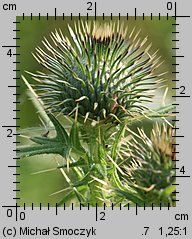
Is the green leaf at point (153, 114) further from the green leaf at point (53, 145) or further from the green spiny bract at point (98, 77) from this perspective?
the green leaf at point (53, 145)

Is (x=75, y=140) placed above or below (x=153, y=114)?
below

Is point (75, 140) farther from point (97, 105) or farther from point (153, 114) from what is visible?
point (153, 114)

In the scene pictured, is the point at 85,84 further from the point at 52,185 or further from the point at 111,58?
the point at 52,185

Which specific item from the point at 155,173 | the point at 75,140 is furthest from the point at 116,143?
the point at 155,173

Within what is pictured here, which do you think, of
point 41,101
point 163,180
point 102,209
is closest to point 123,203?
point 102,209

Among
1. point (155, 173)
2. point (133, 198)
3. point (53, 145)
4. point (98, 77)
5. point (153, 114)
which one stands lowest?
point (133, 198)

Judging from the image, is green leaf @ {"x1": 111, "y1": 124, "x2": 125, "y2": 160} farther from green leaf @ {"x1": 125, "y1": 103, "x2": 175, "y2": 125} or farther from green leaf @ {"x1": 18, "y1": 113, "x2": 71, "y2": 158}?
green leaf @ {"x1": 18, "y1": 113, "x2": 71, "y2": 158}

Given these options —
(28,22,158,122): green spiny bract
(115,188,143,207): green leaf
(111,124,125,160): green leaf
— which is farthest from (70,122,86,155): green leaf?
(115,188,143,207): green leaf

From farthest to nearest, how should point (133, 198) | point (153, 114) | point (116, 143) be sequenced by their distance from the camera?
1. point (153, 114)
2. point (116, 143)
3. point (133, 198)
